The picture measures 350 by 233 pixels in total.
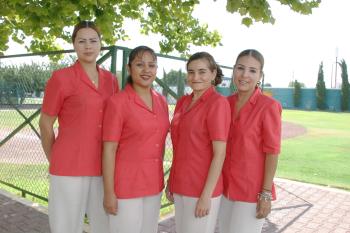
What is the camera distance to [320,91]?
58.7 meters

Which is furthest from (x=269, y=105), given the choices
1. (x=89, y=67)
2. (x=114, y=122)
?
(x=89, y=67)

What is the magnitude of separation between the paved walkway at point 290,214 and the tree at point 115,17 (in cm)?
274

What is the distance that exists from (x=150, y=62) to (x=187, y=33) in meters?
7.58

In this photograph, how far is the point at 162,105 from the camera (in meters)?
3.15

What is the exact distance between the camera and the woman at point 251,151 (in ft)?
9.71

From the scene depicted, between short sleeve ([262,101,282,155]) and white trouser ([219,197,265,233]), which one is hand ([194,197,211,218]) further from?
short sleeve ([262,101,282,155])

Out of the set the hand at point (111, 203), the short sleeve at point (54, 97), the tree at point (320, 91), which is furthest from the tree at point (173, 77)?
the tree at point (320, 91)

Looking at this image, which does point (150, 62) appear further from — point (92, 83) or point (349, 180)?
point (349, 180)

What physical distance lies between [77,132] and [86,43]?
0.68m

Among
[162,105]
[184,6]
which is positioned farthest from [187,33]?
[162,105]

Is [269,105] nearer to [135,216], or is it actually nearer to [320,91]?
[135,216]

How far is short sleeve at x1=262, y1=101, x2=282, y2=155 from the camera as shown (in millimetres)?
2932

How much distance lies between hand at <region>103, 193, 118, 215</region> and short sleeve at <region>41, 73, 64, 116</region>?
75 centimetres

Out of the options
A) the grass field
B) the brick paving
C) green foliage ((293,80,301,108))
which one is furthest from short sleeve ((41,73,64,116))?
green foliage ((293,80,301,108))
